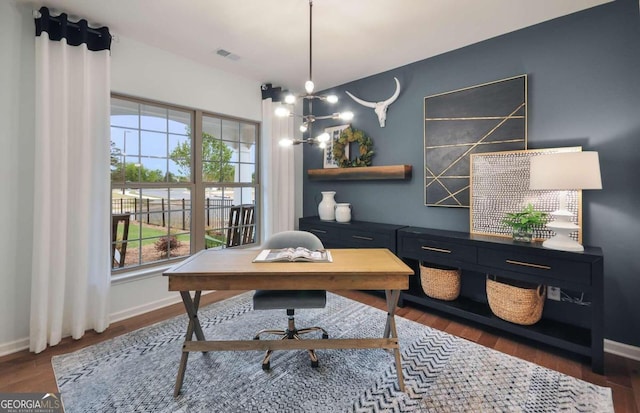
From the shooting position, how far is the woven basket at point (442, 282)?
109 inches

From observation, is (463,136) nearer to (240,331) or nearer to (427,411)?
(427,411)

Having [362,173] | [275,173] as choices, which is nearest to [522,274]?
[362,173]

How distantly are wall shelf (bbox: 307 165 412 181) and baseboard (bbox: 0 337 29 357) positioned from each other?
3.37 metres

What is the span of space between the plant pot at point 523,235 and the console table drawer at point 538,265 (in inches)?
8.1

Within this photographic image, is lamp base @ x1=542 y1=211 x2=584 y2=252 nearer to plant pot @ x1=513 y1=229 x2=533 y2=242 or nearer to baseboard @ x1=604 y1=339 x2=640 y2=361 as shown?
plant pot @ x1=513 y1=229 x2=533 y2=242

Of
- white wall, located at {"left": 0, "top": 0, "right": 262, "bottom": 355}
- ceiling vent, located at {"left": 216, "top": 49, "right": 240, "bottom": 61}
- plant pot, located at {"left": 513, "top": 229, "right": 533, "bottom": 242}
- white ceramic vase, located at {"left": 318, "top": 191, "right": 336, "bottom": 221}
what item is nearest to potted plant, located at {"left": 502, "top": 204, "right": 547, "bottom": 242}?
plant pot, located at {"left": 513, "top": 229, "right": 533, "bottom": 242}

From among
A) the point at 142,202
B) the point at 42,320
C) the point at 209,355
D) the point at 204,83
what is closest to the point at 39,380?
the point at 42,320

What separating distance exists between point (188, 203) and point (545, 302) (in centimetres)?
384

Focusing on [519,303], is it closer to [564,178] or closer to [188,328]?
[564,178]

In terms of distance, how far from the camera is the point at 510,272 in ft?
7.55

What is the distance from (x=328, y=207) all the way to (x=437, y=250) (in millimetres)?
1605

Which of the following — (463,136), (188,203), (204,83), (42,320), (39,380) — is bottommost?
(39,380)

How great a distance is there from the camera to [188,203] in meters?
3.38

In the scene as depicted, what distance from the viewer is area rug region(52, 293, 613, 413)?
65.1 inches
